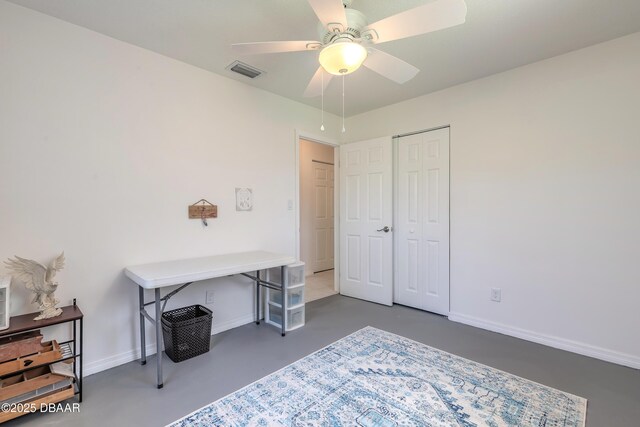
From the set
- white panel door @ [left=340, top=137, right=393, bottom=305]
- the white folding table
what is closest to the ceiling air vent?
white panel door @ [left=340, top=137, right=393, bottom=305]

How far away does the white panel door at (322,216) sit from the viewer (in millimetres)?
5499

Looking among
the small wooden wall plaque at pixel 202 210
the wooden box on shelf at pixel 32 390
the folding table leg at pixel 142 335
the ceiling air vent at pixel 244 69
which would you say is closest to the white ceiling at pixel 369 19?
the ceiling air vent at pixel 244 69

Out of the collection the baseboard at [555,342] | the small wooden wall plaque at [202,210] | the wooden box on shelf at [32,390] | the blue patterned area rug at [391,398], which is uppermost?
the small wooden wall plaque at [202,210]

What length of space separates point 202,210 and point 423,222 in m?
2.39

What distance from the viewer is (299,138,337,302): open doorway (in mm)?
5266

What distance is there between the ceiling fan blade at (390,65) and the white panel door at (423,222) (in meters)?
1.54

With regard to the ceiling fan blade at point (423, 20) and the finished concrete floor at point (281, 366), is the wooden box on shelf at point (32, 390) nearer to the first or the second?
the finished concrete floor at point (281, 366)

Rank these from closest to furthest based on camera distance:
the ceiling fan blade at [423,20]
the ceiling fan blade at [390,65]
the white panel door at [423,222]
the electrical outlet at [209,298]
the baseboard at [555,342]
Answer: the ceiling fan blade at [423,20] → the ceiling fan blade at [390,65] → the baseboard at [555,342] → the electrical outlet at [209,298] → the white panel door at [423,222]

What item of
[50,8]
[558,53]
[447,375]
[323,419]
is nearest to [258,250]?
[323,419]

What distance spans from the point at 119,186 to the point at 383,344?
2.52 metres

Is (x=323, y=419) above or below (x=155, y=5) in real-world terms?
below

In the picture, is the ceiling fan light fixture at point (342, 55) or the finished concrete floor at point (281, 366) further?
the finished concrete floor at point (281, 366)

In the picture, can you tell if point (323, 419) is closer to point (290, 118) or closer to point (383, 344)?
point (383, 344)

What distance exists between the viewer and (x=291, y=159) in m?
3.56
